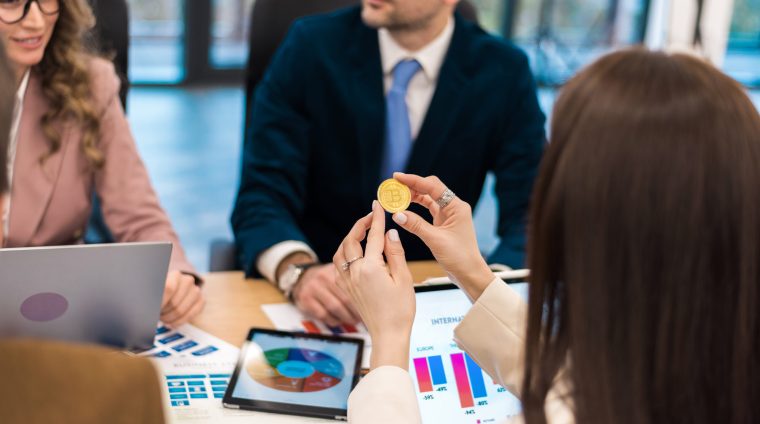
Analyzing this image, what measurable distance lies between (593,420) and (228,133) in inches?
198

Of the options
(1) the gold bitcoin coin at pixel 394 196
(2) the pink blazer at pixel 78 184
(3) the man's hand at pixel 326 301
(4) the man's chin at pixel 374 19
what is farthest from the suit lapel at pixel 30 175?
(1) the gold bitcoin coin at pixel 394 196

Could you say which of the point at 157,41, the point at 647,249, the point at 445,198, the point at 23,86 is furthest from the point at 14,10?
the point at 157,41

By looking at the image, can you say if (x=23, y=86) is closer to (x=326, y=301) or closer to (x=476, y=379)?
(x=326, y=301)

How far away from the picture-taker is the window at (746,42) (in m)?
7.23

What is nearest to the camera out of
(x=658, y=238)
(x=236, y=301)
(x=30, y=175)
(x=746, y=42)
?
(x=658, y=238)

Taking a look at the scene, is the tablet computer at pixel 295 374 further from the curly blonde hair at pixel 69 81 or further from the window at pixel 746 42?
the window at pixel 746 42

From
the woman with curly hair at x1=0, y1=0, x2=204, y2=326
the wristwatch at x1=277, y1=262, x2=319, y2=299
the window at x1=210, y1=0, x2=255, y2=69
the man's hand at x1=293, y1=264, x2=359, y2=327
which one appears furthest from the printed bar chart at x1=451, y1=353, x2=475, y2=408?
the window at x1=210, y1=0, x2=255, y2=69

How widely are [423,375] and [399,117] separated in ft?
3.07

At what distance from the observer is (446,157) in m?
2.08

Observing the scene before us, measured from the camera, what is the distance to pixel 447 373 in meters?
1.29

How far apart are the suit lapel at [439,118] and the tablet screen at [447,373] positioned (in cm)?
77

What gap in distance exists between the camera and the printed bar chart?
4.16ft

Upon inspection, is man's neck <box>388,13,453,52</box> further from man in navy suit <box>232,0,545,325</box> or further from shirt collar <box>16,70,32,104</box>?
shirt collar <box>16,70,32,104</box>

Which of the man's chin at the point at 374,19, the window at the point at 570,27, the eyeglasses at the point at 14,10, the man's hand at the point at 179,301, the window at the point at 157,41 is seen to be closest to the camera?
the man's hand at the point at 179,301
